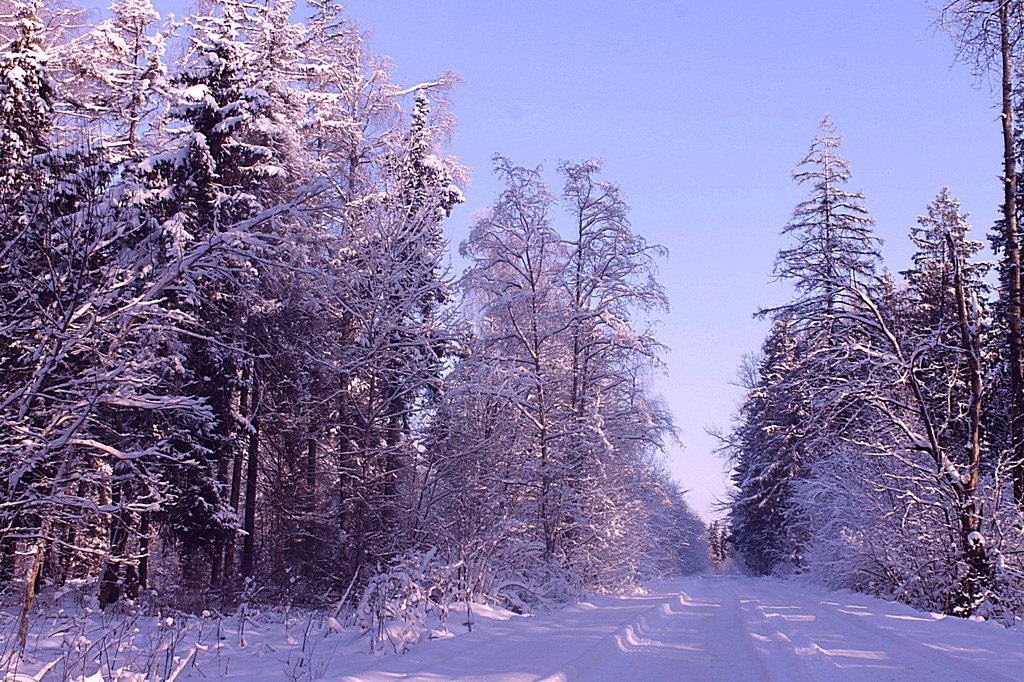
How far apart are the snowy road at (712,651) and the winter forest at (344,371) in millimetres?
912

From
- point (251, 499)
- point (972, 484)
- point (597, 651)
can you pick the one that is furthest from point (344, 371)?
point (972, 484)

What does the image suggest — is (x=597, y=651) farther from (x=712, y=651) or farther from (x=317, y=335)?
(x=317, y=335)

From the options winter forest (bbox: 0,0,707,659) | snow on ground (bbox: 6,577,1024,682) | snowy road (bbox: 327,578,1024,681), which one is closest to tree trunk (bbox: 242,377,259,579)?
winter forest (bbox: 0,0,707,659)

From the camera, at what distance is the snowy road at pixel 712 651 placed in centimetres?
658

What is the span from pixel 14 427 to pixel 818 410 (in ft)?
41.4

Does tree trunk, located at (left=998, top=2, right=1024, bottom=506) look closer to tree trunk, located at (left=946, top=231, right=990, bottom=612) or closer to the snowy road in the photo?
tree trunk, located at (left=946, top=231, right=990, bottom=612)

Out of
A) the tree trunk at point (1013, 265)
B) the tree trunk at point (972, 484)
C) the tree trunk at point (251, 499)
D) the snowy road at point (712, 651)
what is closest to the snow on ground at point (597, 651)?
the snowy road at point (712, 651)

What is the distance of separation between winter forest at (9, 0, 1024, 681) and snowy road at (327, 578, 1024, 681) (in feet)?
2.99

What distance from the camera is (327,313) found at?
1753 cm

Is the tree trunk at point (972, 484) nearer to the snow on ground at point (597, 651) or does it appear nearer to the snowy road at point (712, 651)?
the snowy road at point (712, 651)

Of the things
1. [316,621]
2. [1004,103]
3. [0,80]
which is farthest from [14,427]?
[1004,103]

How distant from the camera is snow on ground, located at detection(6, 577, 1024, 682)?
661 cm

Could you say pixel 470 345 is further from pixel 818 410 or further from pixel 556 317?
pixel 818 410

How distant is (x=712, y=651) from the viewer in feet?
27.4
